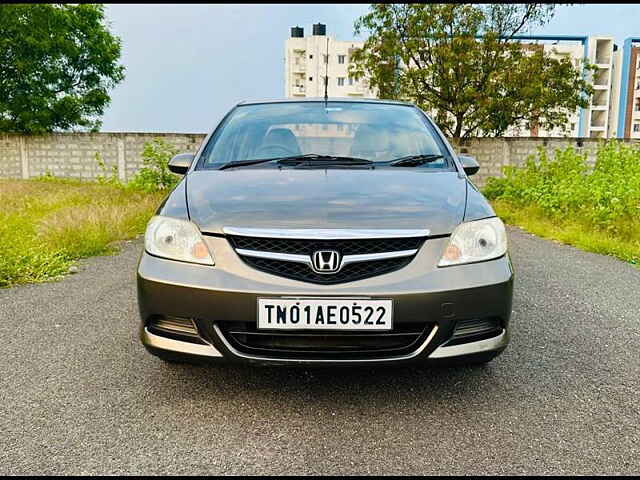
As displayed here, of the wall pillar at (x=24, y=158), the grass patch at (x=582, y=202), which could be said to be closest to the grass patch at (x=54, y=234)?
the grass patch at (x=582, y=202)

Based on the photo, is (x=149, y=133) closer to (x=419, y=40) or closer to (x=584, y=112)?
(x=419, y=40)

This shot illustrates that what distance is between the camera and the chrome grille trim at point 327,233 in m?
2.16

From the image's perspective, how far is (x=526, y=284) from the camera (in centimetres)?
477

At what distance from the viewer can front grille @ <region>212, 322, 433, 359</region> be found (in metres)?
2.15

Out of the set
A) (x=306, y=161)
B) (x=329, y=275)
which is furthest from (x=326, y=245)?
(x=306, y=161)

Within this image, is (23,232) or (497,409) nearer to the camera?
(497,409)

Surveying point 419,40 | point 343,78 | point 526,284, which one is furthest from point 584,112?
point 526,284

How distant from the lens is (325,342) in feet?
7.06

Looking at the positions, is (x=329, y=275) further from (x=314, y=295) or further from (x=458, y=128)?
(x=458, y=128)

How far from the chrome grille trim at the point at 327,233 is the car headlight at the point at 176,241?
15 cm

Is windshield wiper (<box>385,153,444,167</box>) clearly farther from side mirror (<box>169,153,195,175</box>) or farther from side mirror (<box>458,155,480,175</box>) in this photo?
side mirror (<box>169,153,195,175</box>)

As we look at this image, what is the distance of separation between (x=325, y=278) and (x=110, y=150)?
765 inches

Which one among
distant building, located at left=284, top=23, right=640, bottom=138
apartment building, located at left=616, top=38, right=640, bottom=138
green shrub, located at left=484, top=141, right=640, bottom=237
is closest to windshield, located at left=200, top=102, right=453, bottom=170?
green shrub, located at left=484, top=141, right=640, bottom=237

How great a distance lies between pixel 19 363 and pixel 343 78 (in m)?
59.5
